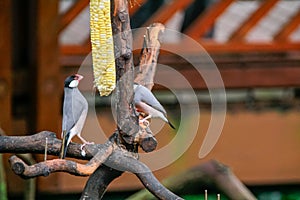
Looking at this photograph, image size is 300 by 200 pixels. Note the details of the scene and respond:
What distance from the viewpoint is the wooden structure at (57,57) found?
4.61 m

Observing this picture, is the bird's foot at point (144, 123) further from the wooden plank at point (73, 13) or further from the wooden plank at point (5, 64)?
the wooden plank at point (73, 13)

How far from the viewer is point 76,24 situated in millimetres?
7398

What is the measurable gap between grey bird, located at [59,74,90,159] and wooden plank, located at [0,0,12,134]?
2661mm

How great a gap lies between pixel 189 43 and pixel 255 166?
2.94 ft

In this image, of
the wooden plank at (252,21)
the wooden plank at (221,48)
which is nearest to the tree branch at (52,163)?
the wooden plank at (221,48)

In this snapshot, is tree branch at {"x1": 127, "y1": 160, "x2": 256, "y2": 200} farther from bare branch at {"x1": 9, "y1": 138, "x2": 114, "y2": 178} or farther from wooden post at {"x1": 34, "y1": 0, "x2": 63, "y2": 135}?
wooden post at {"x1": 34, "y1": 0, "x2": 63, "y2": 135}

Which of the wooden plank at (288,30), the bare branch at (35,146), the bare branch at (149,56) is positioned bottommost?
the bare branch at (35,146)

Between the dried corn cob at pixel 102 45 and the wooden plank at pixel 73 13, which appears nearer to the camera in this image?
the dried corn cob at pixel 102 45

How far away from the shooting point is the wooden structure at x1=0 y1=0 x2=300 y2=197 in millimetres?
4609

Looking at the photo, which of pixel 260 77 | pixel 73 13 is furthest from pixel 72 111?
pixel 260 77

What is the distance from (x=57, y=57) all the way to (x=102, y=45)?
9.70 ft

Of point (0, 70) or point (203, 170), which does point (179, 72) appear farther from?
point (203, 170)

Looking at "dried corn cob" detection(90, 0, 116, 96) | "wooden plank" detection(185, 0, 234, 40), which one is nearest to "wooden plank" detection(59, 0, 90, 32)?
"wooden plank" detection(185, 0, 234, 40)

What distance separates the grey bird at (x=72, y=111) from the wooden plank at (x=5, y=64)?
105 inches
